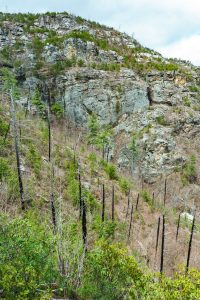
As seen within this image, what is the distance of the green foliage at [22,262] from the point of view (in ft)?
52.6

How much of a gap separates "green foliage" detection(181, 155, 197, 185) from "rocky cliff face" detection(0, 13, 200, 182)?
4.57 feet

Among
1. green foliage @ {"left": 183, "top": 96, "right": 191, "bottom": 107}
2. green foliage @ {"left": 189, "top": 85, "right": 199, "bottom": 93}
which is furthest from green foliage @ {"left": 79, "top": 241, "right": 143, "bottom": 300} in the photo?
green foliage @ {"left": 189, "top": 85, "right": 199, "bottom": 93}

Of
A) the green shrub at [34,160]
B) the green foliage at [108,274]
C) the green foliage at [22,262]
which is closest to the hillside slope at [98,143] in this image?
the green foliage at [108,274]

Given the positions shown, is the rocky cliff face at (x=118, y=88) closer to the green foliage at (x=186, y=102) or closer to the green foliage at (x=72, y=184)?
the green foliage at (x=186, y=102)

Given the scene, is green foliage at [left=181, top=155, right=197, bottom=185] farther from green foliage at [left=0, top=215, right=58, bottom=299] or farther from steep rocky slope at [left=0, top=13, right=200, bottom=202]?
green foliage at [left=0, top=215, right=58, bottom=299]

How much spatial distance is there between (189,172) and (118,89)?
27845mm

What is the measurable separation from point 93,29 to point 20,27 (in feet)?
74.8

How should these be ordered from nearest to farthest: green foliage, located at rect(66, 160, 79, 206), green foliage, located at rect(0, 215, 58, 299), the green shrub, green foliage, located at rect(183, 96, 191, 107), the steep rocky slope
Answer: green foliage, located at rect(0, 215, 58, 299) → green foliage, located at rect(66, 160, 79, 206) → the green shrub → the steep rocky slope → green foliage, located at rect(183, 96, 191, 107)

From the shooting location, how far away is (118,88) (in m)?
93.5

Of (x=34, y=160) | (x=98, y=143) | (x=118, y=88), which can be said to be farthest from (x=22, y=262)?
(x=118, y=88)

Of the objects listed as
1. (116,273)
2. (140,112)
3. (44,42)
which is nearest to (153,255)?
(116,273)

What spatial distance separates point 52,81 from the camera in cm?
9412

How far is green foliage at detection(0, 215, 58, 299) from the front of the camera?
52.6 feet

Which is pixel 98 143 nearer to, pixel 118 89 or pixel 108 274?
pixel 118 89
